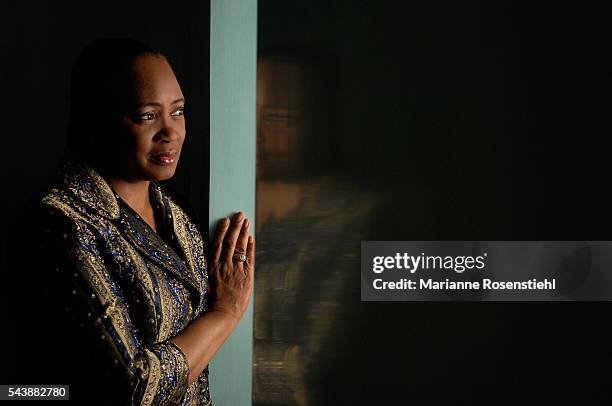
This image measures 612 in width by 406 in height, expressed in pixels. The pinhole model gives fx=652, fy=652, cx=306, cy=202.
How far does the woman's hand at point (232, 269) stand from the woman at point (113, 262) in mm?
31

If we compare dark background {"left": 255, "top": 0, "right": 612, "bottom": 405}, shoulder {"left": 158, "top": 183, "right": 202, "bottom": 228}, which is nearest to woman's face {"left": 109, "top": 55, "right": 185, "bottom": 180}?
shoulder {"left": 158, "top": 183, "right": 202, "bottom": 228}

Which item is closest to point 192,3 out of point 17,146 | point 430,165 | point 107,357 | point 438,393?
point 17,146

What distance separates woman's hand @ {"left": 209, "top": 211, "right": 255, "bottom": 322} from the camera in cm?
96

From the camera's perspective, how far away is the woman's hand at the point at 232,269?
3.15 ft

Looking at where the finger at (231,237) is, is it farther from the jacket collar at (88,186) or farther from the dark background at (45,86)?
Answer: the jacket collar at (88,186)

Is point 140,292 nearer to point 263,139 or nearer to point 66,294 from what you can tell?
point 66,294

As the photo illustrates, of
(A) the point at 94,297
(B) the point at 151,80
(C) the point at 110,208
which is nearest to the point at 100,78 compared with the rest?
(B) the point at 151,80

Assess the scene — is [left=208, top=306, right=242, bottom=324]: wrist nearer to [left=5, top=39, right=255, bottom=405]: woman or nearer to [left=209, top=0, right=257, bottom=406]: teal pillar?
[left=5, top=39, right=255, bottom=405]: woman

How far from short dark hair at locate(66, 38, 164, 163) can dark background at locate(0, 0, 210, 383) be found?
0.79 ft

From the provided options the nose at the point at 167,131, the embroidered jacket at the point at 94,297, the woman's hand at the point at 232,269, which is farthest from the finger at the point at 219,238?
the nose at the point at 167,131

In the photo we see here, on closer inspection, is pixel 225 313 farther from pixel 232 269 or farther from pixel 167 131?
pixel 167 131

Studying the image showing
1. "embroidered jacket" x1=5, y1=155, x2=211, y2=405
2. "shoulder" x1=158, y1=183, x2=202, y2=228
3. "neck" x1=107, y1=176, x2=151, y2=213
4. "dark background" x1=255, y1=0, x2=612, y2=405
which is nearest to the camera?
"embroidered jacket" x1=5, y1=155, x2=211, y2=405

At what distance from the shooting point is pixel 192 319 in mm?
904

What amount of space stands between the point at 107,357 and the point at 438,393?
0.77 meters
